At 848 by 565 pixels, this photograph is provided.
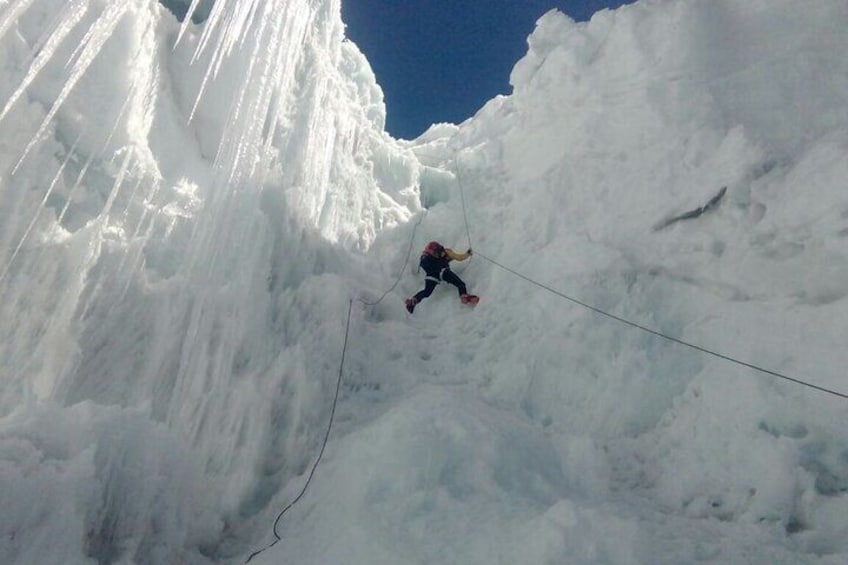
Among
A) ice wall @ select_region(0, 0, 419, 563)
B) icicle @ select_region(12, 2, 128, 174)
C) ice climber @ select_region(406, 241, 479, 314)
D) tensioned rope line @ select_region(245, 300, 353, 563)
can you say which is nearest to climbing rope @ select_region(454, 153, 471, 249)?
ice climber @ select_region(406, 241, 479, 314)

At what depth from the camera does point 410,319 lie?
23.8 feet

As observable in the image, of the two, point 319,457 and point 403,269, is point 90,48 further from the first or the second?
point 403,269

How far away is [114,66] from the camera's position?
5746 mm

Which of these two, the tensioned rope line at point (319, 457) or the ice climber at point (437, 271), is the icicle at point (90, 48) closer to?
the tensioned rope line at point (319, 457)

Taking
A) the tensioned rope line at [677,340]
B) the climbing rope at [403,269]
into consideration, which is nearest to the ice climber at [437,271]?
the climbing rope at [403,269]

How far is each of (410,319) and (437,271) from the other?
829 millimetres

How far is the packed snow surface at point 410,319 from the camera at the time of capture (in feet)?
12.5

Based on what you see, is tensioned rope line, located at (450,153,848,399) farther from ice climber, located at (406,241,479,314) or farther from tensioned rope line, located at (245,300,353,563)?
tensioned rope line, located at (245,300,353,563)

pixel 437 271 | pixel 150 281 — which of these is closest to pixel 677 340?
pixel 437 271

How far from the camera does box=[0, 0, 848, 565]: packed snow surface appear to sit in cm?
380

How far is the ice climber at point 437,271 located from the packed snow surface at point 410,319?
0.19m

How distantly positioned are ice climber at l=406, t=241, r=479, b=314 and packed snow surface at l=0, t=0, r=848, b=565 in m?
0.19

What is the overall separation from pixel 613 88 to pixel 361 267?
12.9 feet

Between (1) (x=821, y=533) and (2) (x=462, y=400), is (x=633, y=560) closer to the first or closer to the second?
(1) (x=821, y=533)
